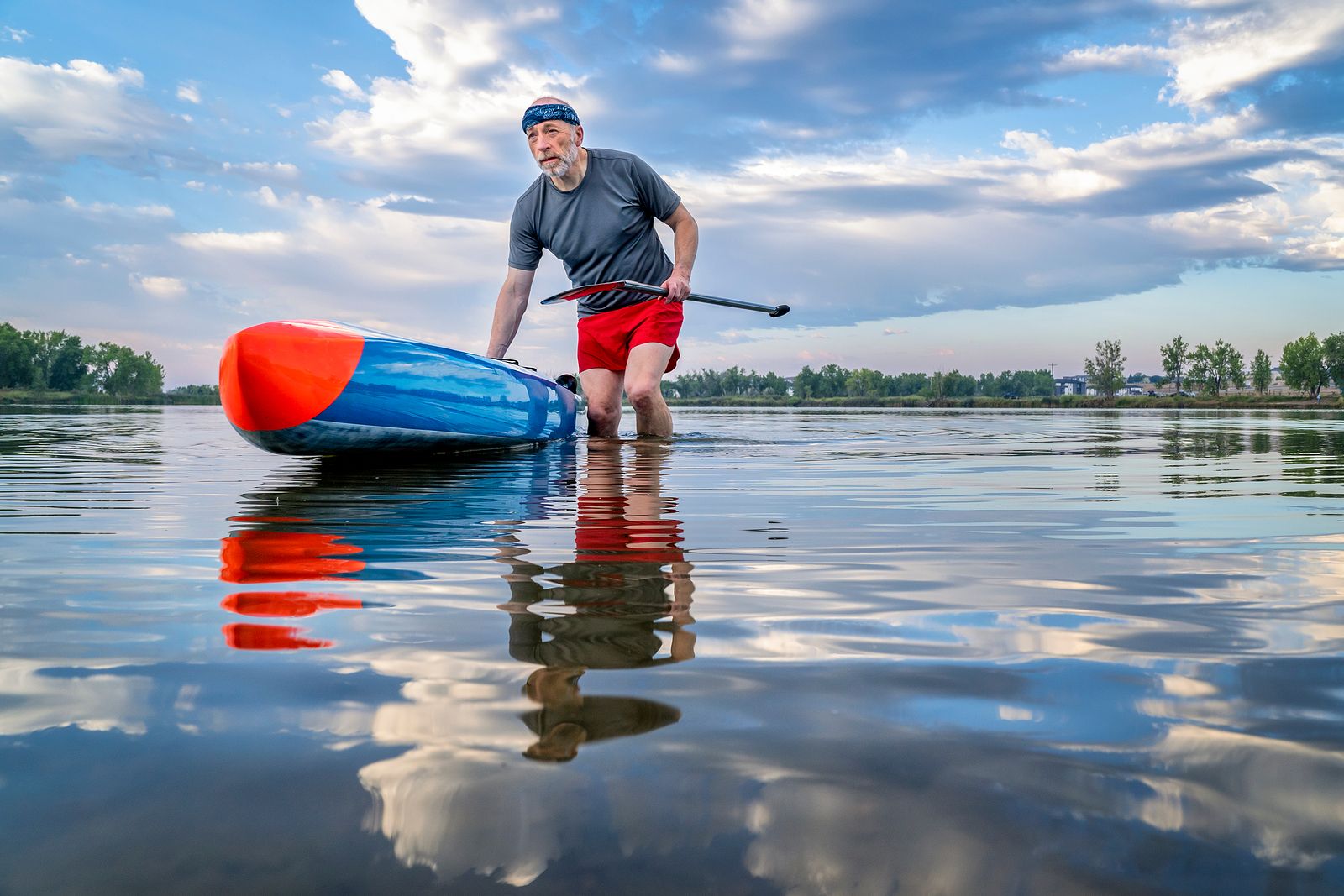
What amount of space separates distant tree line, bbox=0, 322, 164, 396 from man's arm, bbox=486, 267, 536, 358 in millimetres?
122345

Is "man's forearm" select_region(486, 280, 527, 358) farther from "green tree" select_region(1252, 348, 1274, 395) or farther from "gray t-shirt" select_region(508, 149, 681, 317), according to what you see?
"green tree" select_region(1252, 348, 1274, 395)

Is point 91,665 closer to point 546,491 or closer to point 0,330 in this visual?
point 546,491

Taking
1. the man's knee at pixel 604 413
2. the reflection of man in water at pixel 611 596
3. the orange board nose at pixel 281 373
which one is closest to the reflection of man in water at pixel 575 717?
the reflection of man in water at pixel 611 596

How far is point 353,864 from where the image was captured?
0.76m

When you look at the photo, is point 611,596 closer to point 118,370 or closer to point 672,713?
point 672,713

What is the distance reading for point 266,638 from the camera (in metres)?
1.46

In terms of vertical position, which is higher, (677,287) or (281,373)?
(677,287)

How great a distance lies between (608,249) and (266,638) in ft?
19.3

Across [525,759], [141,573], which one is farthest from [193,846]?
[141,573]

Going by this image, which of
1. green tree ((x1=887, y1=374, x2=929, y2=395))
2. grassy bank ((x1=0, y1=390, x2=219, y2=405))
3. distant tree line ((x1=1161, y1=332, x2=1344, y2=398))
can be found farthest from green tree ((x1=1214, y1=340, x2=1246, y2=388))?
grassy bank ((x1=0, y1=390, x2=219, y2=405))

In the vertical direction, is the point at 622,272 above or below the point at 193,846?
above

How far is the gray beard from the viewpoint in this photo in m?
6.61

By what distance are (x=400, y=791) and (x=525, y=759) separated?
127mm

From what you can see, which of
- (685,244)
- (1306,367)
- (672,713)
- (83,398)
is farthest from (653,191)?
(1306,367)
